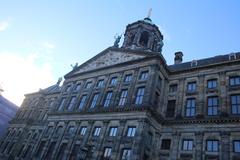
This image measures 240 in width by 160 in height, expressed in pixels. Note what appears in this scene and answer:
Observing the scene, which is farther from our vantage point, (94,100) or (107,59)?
(107,59)

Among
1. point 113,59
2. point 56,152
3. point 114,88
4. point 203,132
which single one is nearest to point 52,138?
point 56,152

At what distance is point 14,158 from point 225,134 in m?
35.4

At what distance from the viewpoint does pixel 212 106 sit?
89.4ft

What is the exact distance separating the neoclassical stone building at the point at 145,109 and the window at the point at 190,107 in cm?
12

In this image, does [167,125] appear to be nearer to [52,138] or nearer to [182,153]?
[182,153]

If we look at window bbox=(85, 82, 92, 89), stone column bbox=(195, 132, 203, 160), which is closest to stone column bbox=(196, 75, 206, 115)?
stone column bbox=(195, 132, 203, 160)

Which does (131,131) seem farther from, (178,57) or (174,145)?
(178,57)

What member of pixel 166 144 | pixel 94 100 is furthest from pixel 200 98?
pixel 94 100

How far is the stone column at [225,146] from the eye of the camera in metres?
23.3

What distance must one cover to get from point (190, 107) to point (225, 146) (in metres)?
6.24

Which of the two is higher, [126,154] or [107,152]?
[107,152]

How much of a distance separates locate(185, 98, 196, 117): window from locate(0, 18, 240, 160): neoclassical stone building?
0.39 feet

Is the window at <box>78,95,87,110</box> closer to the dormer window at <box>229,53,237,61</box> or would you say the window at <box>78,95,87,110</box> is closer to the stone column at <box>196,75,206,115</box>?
the stone column at <box>196,75,206,115</box>

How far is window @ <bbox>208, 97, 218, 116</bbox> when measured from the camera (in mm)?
26722
